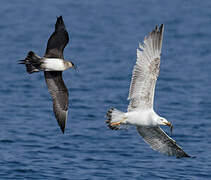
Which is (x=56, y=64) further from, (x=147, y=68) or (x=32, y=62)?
(x=147, y=68)

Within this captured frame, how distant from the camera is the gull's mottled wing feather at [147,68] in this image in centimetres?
1180

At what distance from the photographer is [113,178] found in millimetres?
13367

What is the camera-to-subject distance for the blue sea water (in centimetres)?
1424

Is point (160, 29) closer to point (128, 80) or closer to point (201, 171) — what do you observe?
point (201, 171)

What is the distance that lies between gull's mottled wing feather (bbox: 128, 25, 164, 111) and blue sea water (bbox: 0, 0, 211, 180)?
91.6 inches

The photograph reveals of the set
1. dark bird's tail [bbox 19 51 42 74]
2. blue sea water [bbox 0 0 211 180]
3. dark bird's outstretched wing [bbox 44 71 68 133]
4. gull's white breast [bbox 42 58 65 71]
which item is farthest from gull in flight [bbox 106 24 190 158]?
blue sea water [bbox 0 0 211 180]

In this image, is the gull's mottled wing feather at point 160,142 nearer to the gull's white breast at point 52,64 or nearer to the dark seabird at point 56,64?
the dark seabird at point 56,64

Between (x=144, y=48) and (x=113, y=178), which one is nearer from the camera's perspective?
(x=144, y=48)

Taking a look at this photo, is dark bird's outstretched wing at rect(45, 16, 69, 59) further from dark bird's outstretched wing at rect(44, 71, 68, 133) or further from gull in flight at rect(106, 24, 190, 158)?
gull in flight at rect(106, 24, 190, 158)

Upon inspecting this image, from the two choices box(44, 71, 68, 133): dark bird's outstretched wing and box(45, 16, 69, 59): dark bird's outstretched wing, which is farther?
box(44, 71, 68, 133): dark bird's outstretched wing

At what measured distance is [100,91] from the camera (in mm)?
20469

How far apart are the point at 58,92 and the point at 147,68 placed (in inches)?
87.8

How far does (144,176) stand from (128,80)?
8.43 metres

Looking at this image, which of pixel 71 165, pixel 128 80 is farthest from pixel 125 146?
pixel 128 80
